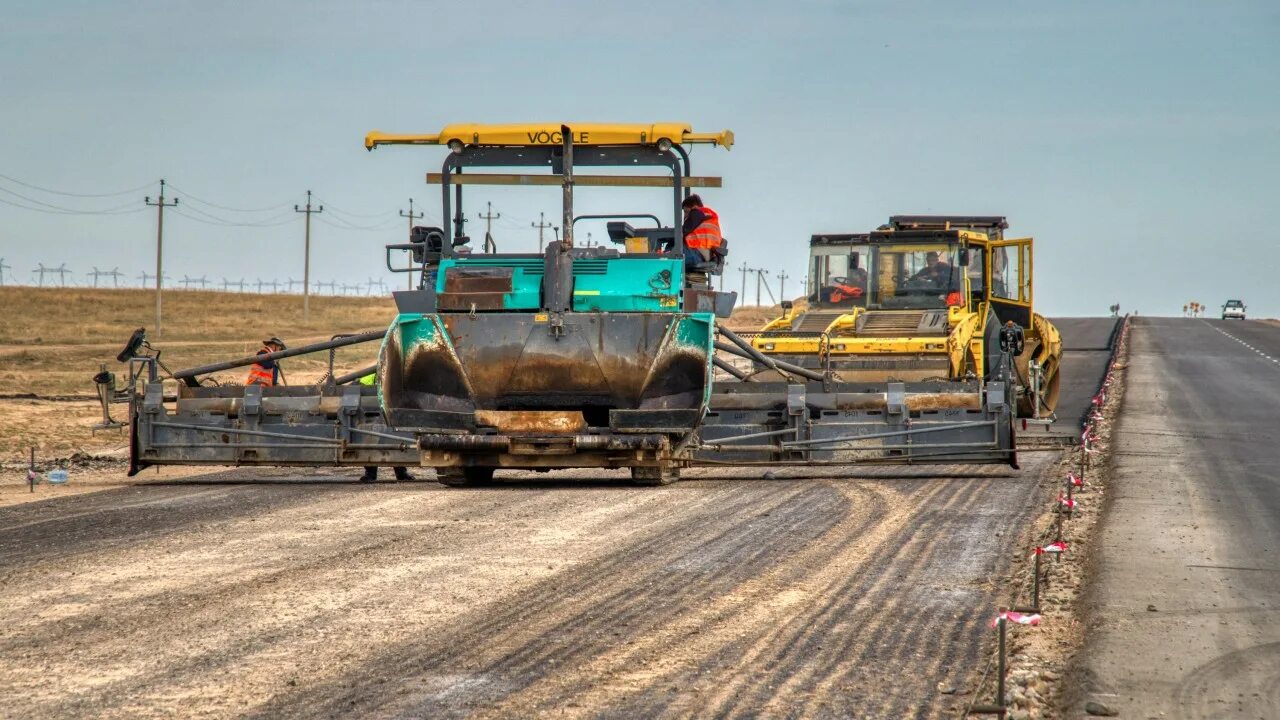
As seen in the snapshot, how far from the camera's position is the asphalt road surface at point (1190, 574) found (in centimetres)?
710

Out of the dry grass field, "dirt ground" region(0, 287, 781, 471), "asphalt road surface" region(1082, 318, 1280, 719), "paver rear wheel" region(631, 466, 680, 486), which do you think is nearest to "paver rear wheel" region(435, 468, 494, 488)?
"paver rear wheel" region(631, 466, 680, 486)

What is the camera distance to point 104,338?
211 feet

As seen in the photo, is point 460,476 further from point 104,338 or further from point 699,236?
point 104,338

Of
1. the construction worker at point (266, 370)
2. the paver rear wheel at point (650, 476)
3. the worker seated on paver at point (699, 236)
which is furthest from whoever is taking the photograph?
the construction worker at point (266, 370)

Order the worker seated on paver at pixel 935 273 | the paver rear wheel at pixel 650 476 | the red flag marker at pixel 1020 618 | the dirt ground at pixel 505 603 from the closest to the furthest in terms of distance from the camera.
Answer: the dirt ground at pixel 505 603, the red flag marker at pixel 1020 618, the paver rear wheel at pixel 650 476, the worker seated on paver at pixel 935 273

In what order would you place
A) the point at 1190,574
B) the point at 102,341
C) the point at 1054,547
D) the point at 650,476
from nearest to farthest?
the point at 1190,574 < the point at 1054,547 < the point at 650,476 < the point at 102,341

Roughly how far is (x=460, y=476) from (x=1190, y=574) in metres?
7.33

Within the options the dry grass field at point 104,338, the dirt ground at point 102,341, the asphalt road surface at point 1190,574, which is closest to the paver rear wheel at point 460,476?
the dirt ground at point 102,341

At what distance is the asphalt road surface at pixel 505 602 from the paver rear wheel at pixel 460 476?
25 centimetres

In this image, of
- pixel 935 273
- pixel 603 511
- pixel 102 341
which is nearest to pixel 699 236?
pixel 603 511

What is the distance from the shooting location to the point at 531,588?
9.61m


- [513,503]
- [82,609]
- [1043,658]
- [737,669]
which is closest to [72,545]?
[82,609]

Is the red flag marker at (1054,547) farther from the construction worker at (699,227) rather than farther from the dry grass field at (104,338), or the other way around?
the dry grass field at (104,338)

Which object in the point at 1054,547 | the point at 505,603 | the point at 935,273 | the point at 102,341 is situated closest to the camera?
the point at 505,603
